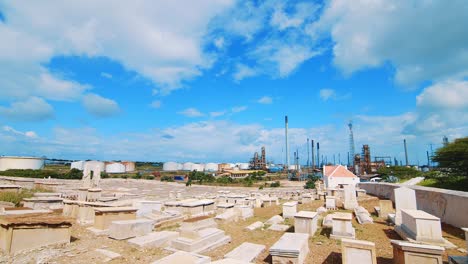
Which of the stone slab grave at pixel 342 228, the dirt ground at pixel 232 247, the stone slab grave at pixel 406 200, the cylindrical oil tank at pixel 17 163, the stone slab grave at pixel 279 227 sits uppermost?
the cylindrical oil tank at pixel 17 163

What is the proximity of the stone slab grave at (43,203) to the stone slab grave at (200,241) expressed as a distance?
726 cm

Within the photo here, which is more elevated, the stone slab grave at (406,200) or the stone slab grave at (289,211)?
the stone slab grave at (406,200)

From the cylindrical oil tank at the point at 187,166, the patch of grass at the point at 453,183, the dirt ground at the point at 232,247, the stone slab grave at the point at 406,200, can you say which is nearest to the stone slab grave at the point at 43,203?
the dirt ground at the point at 232,247

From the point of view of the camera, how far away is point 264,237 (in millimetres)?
8141

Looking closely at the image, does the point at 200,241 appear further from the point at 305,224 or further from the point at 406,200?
the point at 406,200

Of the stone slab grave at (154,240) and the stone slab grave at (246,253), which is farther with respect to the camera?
the stone slab grave at (154,240)

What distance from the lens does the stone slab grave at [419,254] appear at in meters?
4.66

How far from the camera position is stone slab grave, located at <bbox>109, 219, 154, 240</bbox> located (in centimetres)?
710

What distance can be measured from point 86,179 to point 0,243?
468 inches

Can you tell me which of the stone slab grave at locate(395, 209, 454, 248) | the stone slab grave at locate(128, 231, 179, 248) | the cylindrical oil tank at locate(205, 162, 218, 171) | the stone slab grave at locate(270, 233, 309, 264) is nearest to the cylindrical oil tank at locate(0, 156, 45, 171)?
the stone slab grave at locate(128, 231, 179, 248)

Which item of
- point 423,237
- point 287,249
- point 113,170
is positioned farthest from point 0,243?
point 113,170

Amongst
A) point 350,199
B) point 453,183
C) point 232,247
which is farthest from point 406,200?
point 453,183

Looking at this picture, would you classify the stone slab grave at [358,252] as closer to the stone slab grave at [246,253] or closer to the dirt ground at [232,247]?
the dirt ground at [232,247]

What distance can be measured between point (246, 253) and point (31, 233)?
510 cm
